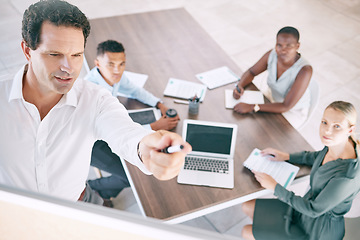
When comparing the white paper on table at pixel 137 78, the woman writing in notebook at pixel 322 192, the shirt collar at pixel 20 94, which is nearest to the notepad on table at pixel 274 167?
the woman writing in notebook at pixel 322 192

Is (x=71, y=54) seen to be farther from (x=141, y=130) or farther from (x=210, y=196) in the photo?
(x=210, y=196)

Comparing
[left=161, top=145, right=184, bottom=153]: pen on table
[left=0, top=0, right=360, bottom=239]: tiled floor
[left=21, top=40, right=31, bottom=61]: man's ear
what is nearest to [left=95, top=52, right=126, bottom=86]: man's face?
[left=21, top=40, right=31, bottom=61]: man's ear

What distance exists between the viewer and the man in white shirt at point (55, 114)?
3.19ft

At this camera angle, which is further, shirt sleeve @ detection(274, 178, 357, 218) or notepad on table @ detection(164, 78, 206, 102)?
notepad on table @ detection(164, 78, 206, 102)

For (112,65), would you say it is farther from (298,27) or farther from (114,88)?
(298,27)

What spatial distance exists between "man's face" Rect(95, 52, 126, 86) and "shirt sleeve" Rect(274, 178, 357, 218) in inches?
46.1

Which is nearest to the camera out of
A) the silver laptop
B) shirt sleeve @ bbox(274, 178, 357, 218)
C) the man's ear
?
the man's ear

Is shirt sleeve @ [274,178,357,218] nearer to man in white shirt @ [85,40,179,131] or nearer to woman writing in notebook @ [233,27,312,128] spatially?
woman writing in notebook @ [233,27,312,128]

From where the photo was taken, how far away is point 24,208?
1.32ft

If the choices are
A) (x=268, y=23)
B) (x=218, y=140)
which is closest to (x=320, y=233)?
(x=218, y=140)

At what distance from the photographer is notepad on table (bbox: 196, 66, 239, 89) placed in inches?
91.7

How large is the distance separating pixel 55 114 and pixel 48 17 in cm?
35

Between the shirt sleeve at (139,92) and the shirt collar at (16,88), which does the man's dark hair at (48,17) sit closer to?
the shirt collar at (16,88)

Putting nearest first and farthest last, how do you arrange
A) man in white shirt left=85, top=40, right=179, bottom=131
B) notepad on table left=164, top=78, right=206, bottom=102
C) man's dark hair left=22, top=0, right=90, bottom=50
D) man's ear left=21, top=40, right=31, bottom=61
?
man's dark hair left=22, top=0, right=90, bottom=50
man's ear left=21, top=40, right=31, bottom=61
man in white shirt left=85, top=40, right=179, bottom=131
notepad on table left=164, top=78, right=206, bottom=102
